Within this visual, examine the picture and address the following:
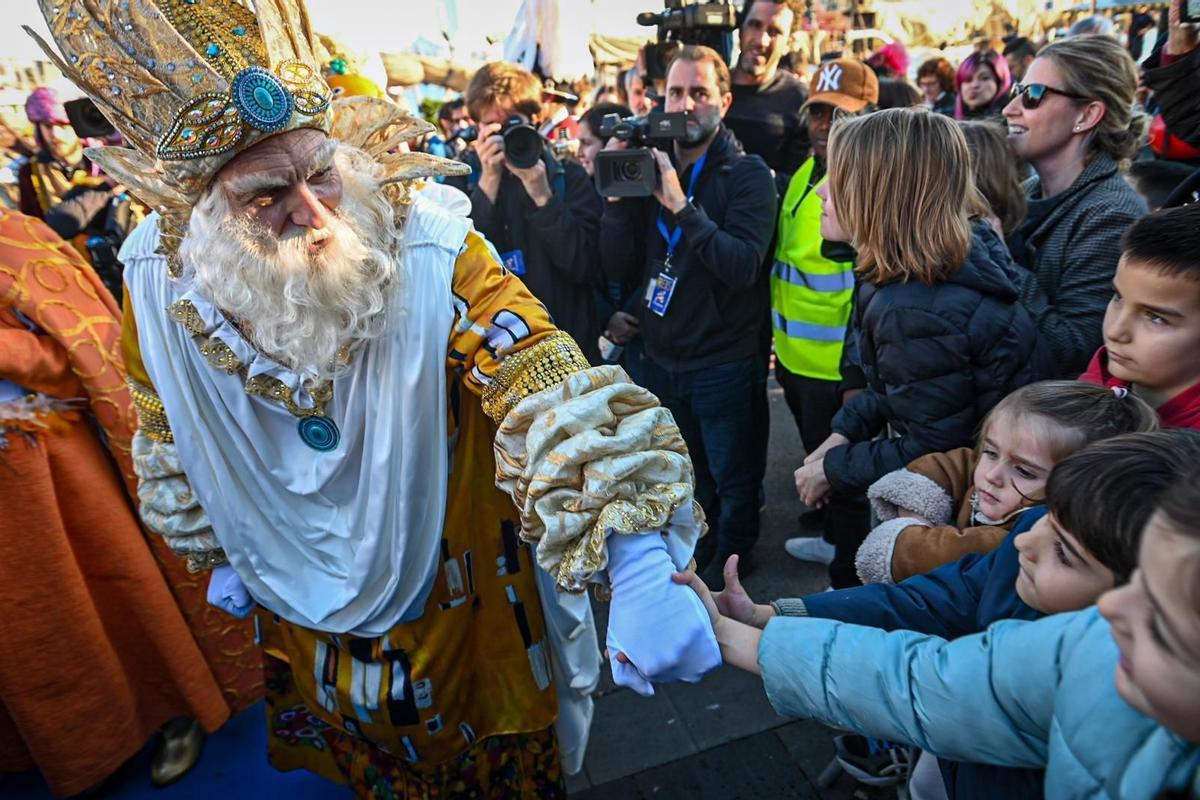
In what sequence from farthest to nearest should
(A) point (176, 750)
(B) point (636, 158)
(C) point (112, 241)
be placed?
(C) point (112, 241) < (B) point (636, 158) < (A) point (176, 750)

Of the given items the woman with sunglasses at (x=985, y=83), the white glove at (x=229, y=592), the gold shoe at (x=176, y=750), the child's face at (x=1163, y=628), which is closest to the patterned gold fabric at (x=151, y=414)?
the white glove at (x=229, y=592)

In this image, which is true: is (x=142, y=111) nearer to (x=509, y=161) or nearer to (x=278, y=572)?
(x=278, y=572)

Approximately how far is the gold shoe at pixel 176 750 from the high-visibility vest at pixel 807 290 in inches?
99.9

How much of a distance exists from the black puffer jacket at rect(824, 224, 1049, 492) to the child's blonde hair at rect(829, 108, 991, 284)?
54mm

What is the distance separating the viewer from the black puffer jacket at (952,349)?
1843 mm

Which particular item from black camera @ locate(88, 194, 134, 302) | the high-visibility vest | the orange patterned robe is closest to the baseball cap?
the high-visibility vest

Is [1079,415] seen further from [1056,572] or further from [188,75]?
[188,75]

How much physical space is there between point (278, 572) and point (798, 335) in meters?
2.07

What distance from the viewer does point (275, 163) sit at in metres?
1.43

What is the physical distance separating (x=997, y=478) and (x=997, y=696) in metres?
0.67

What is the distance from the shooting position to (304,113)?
1429mm

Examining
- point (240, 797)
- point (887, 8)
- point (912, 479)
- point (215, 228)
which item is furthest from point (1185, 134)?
point (887, 8)

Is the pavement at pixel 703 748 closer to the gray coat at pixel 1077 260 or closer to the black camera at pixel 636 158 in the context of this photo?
the gray coat at pixel 1077 260

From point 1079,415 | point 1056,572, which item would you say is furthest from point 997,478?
point 1056,572
